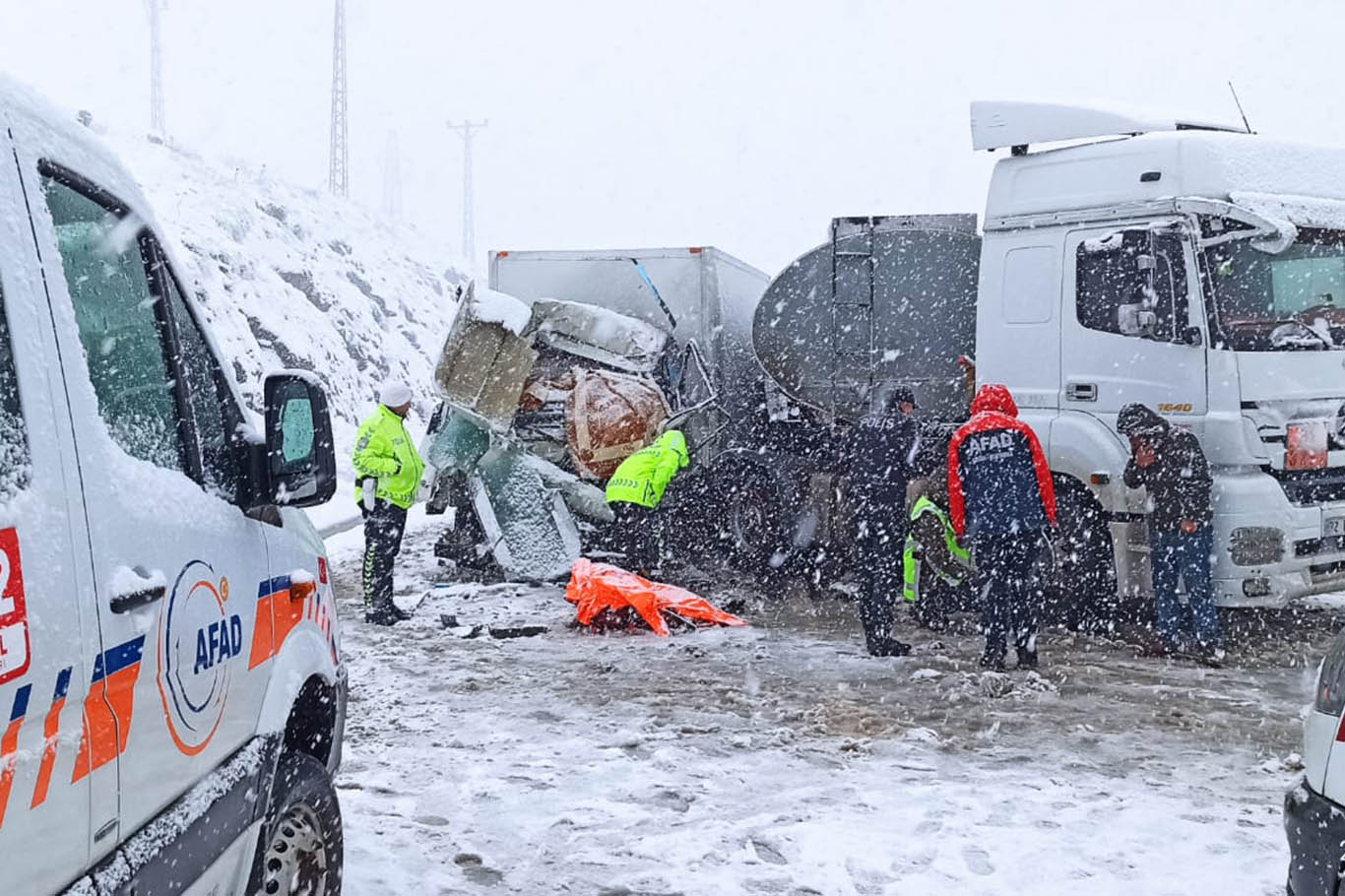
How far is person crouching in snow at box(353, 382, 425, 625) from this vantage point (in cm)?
820

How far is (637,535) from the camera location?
8734mm

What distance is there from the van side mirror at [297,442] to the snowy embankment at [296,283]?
41.2 ft

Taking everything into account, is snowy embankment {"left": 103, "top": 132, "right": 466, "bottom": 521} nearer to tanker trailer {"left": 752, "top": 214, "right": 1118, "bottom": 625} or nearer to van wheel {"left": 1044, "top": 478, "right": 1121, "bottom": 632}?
tanker trailer {"left": 752, "top": 214, "right": 1118, "bottom": 625}

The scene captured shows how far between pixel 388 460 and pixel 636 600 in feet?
6.16

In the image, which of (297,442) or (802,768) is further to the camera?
(802,768)

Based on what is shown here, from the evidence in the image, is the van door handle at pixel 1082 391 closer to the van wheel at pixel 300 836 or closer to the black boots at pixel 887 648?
the black boots at pixel 887 648

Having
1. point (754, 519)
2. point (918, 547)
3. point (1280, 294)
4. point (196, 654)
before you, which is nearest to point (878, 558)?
point (918, 547)

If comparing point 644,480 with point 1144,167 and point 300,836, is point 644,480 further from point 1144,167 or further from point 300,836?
point 300,836

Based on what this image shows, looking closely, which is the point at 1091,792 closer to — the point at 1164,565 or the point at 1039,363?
the point at 1164,565

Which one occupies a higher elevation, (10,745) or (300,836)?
(10,745)

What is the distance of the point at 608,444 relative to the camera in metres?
9.46

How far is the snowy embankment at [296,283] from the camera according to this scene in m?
23.5

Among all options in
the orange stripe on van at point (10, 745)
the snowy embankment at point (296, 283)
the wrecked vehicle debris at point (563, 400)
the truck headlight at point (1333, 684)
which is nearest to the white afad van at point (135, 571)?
the orange stripe on van at point (10, 745)

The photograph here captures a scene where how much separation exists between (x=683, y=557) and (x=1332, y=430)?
497 centimetres
